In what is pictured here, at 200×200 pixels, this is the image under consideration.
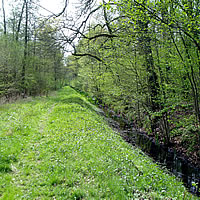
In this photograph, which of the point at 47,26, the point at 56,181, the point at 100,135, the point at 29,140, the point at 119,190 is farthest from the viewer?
the point at 47,26

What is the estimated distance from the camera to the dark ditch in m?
7.24

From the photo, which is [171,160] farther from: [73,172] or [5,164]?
[5,164]

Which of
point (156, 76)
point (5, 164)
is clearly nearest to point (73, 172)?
point (5, 164)

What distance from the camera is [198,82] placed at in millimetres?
8836

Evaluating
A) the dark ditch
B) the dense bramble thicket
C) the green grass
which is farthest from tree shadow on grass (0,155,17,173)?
the dense bramble thicket

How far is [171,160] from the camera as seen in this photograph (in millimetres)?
9211

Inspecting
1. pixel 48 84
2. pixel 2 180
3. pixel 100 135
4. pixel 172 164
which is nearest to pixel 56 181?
pixel 2 180

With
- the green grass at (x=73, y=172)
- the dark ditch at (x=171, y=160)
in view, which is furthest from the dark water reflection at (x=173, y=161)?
the green grass at (x=73, y=172)

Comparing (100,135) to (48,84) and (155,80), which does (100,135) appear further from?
(48,84)

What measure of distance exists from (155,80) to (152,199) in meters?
8.69

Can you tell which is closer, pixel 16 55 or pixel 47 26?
pixel 47 26

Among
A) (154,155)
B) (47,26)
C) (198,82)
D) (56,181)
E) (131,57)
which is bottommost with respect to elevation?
(154,155)

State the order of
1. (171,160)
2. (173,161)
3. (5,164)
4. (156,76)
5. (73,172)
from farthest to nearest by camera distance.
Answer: (156,76) < (171,160) < (173,161) < (5,164) < (73,172)

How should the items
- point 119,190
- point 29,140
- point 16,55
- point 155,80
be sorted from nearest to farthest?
1. point 119,190
2. point 29,140
3. point 155,80
4. point 16,55
